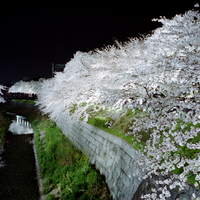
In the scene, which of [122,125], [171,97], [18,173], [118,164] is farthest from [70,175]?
[171,97]

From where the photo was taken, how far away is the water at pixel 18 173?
8.28 metres

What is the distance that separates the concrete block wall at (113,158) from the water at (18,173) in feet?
11.5

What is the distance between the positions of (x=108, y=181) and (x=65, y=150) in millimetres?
4583

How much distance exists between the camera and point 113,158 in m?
6.41

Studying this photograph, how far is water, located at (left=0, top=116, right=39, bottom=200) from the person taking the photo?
8281 mm

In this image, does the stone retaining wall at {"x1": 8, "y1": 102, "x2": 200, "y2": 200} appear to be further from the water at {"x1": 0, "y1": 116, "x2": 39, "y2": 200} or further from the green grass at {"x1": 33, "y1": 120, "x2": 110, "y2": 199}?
the water at {"x1": 0, "y1": 116, "x2": 39, "y2": 200}

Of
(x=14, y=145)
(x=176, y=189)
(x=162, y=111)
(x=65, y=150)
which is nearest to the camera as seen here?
(x=176, y=189)

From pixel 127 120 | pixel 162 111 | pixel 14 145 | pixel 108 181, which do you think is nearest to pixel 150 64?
pixel 162 111

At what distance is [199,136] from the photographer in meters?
3.88

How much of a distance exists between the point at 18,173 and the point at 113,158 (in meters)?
7.31

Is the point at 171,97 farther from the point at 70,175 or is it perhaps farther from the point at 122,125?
the point at 70,175

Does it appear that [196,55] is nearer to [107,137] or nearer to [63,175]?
[107,137]

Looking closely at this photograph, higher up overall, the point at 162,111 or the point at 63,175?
the point at 162,111

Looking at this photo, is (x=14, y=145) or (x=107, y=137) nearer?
(x=107, y=137)
